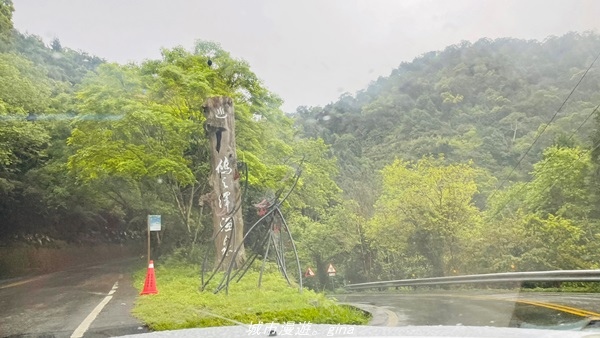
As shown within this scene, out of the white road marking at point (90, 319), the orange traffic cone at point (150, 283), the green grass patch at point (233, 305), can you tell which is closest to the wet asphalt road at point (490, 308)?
the green grass patch at point (233, 305)

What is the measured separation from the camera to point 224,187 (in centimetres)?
538

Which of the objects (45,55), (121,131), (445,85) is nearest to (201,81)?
(121,131)

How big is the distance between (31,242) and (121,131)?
64.0 inches

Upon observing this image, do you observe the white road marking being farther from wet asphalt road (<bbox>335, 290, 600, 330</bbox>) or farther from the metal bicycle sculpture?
wet asphalt road (<bbox>335, 290, 600, 330</bbox>)

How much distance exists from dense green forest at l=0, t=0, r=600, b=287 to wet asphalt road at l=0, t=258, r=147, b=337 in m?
0.49

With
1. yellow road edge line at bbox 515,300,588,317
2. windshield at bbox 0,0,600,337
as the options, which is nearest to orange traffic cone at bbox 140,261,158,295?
windshield at bbox 0,0,600,337

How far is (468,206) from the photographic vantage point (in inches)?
284

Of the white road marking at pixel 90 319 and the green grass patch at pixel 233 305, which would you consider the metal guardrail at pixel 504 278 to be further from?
the white road marking at pixel 90 319

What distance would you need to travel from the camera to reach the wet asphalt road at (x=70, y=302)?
3.89m

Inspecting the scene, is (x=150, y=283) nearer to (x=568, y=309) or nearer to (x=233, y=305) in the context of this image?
(x=233, y=305)

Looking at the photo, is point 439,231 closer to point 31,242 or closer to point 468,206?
point 468,206

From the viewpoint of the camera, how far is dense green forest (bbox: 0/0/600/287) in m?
5.62

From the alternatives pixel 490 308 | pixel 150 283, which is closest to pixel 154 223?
pixel 150 283

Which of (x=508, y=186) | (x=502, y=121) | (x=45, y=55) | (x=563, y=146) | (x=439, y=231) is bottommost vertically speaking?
(x=439, y=231)
